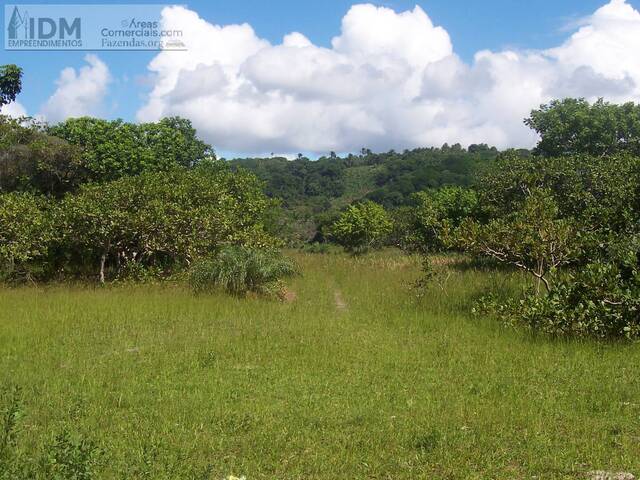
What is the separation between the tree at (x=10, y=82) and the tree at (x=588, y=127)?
23924 millimetres

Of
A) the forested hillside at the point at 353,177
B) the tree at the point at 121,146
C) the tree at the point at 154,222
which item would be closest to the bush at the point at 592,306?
the tree at the point at 154,222

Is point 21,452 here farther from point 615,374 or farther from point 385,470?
point 615,374

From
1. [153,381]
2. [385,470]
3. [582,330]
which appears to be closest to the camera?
[385,470]

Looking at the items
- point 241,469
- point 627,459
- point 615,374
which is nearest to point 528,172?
point 615,374

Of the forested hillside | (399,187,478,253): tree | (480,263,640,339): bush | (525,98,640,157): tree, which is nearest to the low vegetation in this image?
(480,263,640,339): bush

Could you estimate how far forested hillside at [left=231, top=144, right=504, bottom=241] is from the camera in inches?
2472

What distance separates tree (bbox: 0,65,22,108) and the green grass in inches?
464

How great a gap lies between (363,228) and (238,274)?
19.7 metres

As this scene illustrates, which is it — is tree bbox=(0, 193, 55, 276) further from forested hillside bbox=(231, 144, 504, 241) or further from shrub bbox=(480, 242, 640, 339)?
forested hillside bbox=(231, 144, 504, 241)

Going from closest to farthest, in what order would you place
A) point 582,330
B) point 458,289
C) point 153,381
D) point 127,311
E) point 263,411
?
1. point 263,411
2. point 153,381
3. point 582,330
4. point 127,311
5. point 458,289

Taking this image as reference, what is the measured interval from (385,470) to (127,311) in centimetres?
819

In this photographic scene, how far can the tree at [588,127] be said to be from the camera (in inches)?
1103

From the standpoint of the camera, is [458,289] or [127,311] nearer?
[127,311]

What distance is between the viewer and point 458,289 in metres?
14.1
